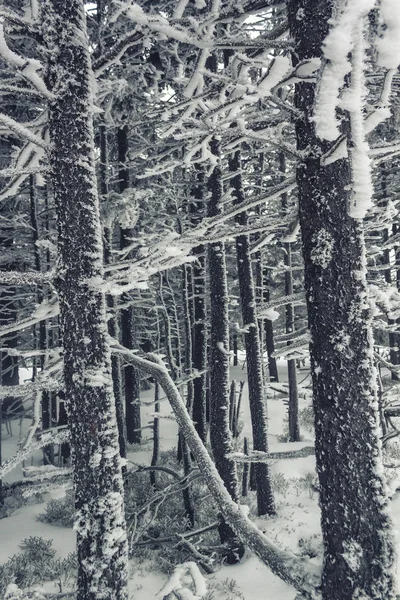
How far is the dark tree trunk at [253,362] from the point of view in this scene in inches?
421

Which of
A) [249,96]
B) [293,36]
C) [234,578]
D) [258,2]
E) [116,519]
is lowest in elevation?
[234,578]

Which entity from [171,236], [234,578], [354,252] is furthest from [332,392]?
[234,578]

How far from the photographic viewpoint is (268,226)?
3156 mm

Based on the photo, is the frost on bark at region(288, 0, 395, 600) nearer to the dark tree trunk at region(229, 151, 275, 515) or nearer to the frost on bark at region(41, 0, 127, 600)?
the frost on bark at region(41, 0, 127, 600)

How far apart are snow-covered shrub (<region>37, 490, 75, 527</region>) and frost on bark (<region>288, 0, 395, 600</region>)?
10.3 meters

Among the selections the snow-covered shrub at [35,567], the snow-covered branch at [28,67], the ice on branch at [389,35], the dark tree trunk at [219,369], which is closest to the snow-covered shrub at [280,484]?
the dark tree trunk at [219,369]

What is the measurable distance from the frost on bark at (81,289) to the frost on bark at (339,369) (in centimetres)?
168

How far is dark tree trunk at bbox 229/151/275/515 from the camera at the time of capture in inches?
421

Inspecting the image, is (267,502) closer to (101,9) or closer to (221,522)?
(221,522)

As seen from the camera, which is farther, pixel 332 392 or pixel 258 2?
pixel 258 2

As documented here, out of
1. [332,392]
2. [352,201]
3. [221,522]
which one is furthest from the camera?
[221,522]

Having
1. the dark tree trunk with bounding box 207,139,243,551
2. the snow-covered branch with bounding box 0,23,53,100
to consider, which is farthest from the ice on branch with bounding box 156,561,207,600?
the dark tree trunk with bounding box 207,139,243,551

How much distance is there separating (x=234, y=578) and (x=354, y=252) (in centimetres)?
792

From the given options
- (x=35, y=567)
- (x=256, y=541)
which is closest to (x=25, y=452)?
(x=256, y=541)
